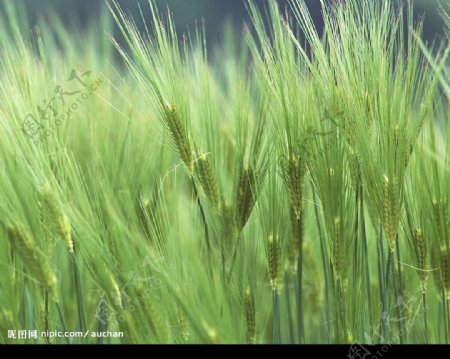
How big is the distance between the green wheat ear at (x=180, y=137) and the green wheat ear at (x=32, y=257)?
0.16 metres

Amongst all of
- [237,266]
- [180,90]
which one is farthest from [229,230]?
[180,90]

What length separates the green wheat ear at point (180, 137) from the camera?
71 centimetres

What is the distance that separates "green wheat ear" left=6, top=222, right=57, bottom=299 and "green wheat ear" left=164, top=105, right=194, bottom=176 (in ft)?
0.54

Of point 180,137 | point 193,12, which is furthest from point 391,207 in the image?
point 193,12

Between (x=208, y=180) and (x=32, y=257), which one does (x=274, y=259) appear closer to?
(x=208, y=180)

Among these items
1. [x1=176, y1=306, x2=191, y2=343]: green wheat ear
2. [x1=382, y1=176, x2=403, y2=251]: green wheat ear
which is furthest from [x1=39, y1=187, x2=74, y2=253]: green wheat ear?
[x1=382, y1=176, x2=403, y2=251]: green wheat ear

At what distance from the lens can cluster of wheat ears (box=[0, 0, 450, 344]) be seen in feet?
2.06

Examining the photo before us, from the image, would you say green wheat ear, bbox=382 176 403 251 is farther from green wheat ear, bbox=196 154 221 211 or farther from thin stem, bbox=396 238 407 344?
green wheat ear, bbox=196 154 221 211

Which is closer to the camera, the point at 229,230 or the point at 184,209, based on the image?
the point at 229,230

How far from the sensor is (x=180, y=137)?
2.33 ft

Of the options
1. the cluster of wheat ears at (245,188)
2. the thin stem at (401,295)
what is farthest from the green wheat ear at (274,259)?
the thin stem at (401,295)

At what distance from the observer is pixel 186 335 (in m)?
0.65
